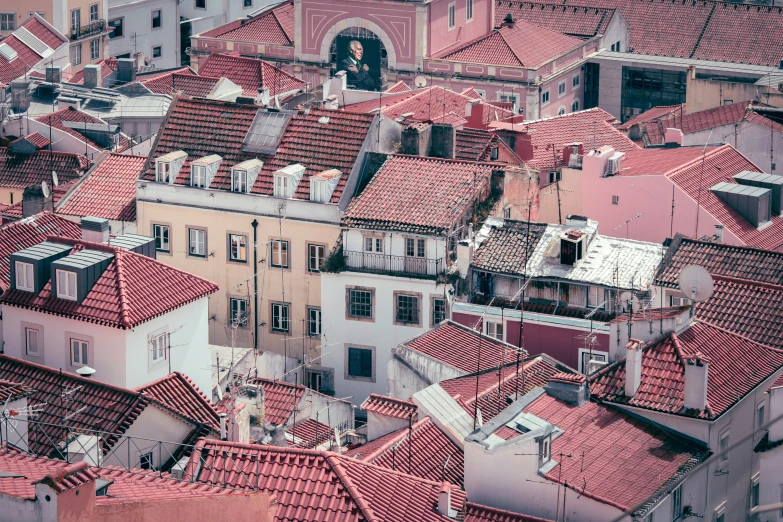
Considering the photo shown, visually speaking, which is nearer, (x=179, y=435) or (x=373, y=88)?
(x=179, y=435)

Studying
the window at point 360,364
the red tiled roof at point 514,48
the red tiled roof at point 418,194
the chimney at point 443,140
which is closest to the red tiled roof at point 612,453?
the red tiled roof at point 418,194

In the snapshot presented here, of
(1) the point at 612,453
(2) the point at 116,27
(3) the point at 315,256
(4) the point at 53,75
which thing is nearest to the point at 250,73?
(4) the point at 53,75

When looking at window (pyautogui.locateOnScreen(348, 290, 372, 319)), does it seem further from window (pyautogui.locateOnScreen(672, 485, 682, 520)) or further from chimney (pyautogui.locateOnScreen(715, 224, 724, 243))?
window (pyautogui.locateOnScreen(672, 485, 682, 520))

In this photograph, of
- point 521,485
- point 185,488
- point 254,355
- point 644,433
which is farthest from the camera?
point 254,355

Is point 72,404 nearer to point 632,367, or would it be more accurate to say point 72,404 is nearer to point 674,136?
point 632,367

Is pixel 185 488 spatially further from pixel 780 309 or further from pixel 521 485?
pixel 780 309

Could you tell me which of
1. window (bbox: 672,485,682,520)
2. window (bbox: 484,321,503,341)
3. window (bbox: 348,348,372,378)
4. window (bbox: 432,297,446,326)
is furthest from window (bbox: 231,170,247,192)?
window (bbox: 672,485,682,520)

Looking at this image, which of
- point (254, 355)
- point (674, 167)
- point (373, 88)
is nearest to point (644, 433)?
point (254, 355)
